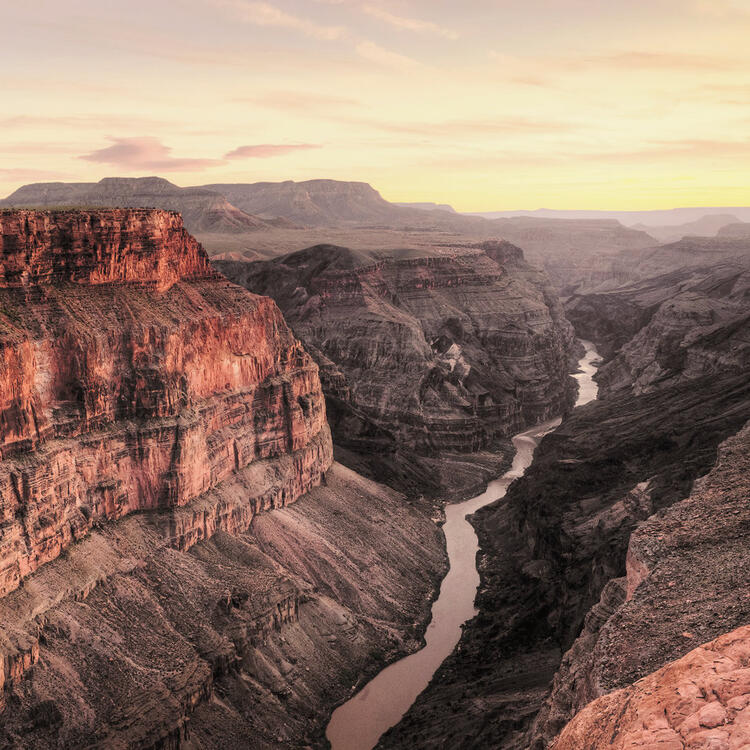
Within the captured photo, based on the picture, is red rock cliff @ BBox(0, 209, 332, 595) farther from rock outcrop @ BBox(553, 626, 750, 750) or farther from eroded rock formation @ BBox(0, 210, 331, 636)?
rock outcrop @ BBox(553, 626, 750, 750)

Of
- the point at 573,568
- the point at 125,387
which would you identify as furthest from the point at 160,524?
the point at 573,568

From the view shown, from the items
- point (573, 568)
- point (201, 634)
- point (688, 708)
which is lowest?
point (573, 568)

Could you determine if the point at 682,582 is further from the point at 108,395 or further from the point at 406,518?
the point at 406,518

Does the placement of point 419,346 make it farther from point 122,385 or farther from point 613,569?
point 122,385

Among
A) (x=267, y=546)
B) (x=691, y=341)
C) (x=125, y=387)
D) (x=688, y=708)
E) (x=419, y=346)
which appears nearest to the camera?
(x=688, y=708)

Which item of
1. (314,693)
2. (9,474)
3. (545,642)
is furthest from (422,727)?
(9,474)

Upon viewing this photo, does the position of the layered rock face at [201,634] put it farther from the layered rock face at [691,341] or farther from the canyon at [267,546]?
the layered rock face at [691,341]

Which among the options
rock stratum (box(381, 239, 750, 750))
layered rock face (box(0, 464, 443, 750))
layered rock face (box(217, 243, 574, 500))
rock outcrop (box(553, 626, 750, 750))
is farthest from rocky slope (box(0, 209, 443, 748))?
rock outcrop (box(553, 626, 750, 750))

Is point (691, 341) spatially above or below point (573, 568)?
above
